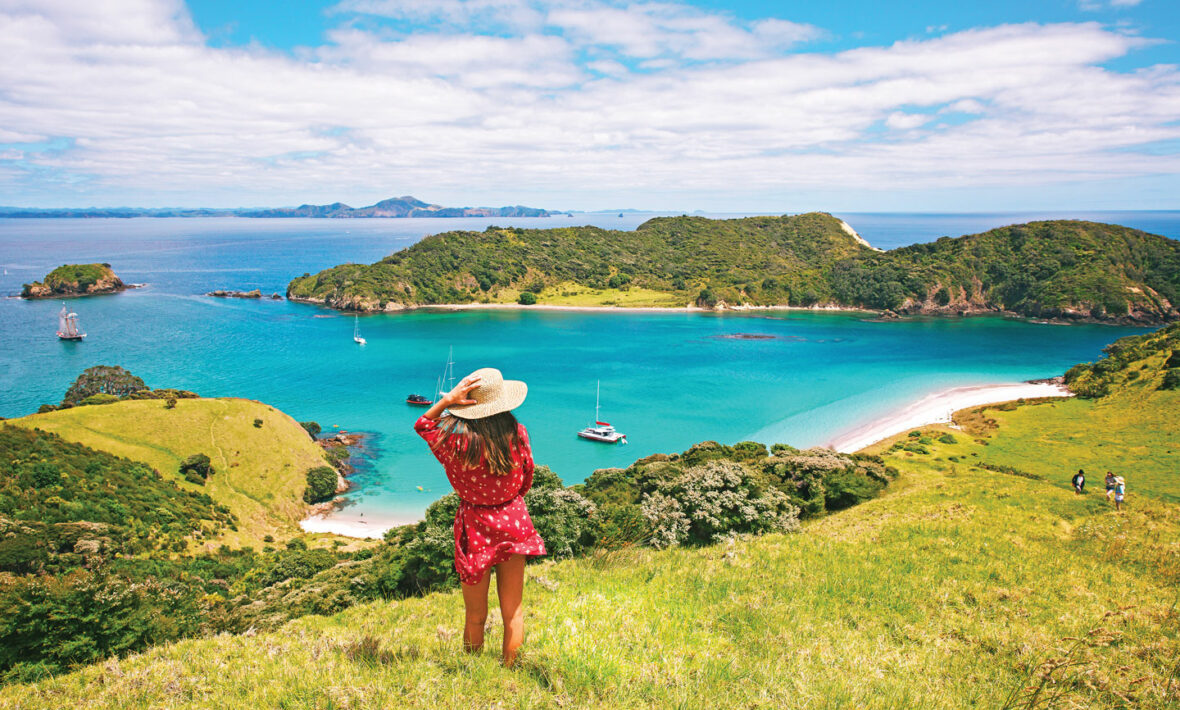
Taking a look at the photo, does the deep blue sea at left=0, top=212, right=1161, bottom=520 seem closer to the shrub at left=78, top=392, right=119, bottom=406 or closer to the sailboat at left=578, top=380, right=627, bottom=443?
the sailboat at left=578, top=380, right=627, bottom=443

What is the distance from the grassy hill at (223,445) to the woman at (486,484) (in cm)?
3265

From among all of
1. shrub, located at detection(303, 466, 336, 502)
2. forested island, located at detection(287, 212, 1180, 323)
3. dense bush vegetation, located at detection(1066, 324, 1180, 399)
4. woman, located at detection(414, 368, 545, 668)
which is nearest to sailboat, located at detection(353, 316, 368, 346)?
forested island, located at detection(287, 212, 1180, 323)

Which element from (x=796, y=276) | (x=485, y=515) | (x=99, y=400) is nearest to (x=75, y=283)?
(x=99, y=400)

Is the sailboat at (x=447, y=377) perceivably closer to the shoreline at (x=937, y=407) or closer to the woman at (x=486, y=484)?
the shoreline at (x=937, y=407)

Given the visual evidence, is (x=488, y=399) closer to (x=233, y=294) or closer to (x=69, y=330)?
(x=69, y=330)

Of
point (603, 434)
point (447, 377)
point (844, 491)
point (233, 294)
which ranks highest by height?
point (233, 294)

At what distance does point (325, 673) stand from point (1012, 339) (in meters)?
119

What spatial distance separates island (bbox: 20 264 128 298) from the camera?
122 m

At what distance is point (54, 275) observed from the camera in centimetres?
12675

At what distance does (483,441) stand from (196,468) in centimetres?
3976

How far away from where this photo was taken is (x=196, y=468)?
34.9 metres

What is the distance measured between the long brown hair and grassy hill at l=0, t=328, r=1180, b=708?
5.87 ft

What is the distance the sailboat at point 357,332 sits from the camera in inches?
3558

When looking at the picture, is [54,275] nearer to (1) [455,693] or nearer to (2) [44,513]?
(2) [44,513]
